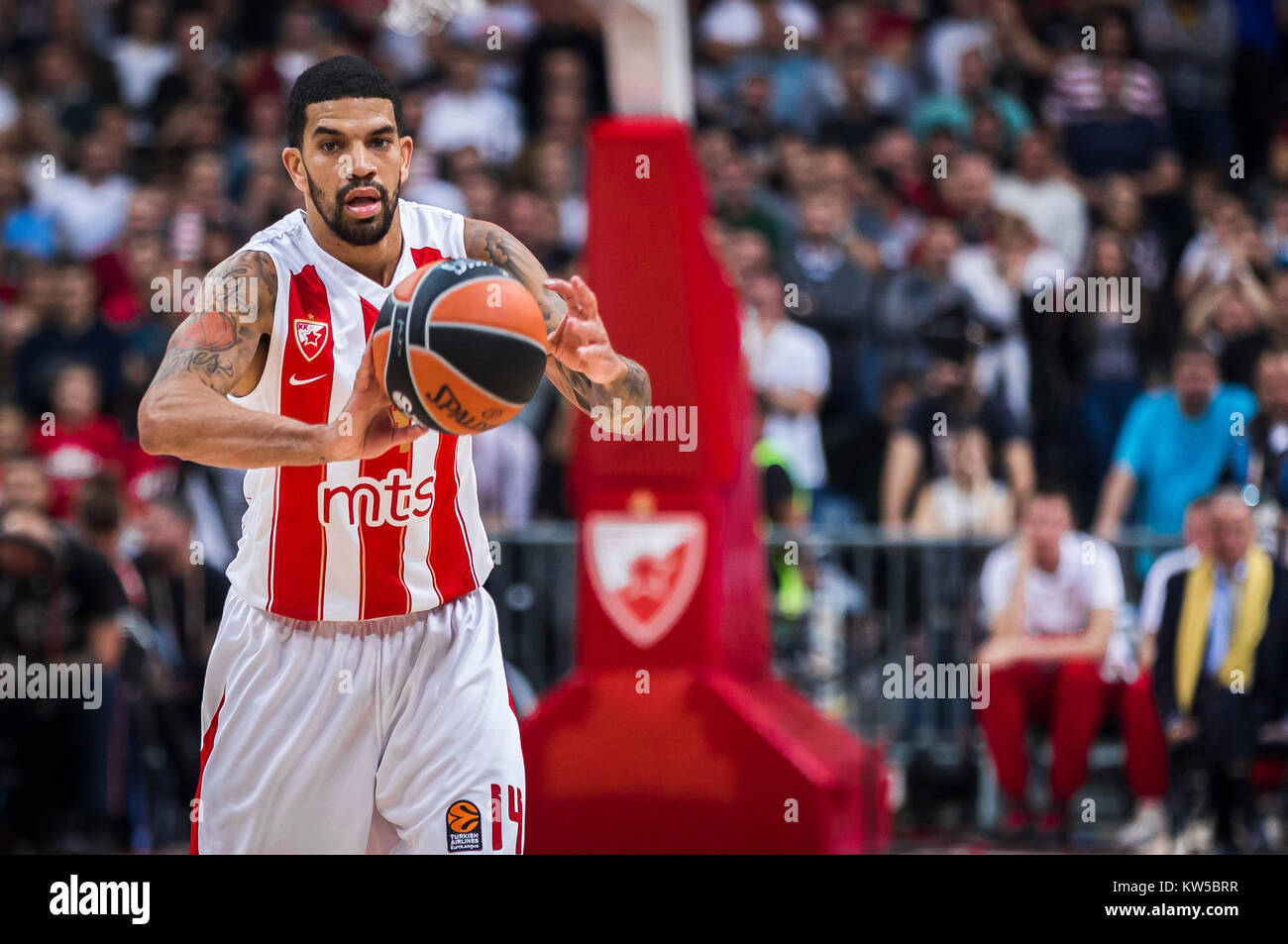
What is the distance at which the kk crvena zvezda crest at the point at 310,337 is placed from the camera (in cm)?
457

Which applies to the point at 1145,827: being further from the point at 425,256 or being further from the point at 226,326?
the point at 226,326

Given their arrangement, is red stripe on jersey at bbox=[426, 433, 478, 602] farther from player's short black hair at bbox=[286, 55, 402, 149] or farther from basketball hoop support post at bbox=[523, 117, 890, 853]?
basketball hoop support post at bbox=[523, 117, 890, 853]

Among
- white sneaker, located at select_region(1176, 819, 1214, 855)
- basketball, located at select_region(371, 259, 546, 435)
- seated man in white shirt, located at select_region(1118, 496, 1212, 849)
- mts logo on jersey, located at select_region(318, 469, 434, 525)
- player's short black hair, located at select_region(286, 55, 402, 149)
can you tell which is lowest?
white sneaker, located at select_region(1176, 819, 1214, 855)

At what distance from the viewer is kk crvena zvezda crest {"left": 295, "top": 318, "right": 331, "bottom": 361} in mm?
4574

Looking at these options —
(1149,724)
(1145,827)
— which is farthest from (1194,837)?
(1149,724)

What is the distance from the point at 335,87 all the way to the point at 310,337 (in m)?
0.60

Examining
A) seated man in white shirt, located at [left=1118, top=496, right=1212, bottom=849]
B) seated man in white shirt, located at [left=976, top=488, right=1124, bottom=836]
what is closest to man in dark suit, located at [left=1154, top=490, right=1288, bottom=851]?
seated man in white shirt, located at [left=1118, top=496, right=1212, bottom=849]

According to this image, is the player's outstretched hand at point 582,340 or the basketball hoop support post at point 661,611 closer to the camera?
the player's outstretched hand at point 582,340

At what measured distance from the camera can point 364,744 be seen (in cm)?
456

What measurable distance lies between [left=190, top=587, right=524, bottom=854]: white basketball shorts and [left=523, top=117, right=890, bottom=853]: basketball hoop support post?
2266 mm

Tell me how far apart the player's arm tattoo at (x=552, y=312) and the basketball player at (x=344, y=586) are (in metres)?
0.13

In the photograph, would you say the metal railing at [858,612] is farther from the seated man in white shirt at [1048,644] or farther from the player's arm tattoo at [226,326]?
the player's arm tattoo at [226,326]

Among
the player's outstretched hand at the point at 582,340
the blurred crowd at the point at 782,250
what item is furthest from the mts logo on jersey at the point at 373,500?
the blurred crowd at the point at 782,250
